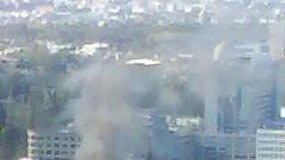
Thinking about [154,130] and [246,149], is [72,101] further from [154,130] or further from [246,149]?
[246,149]

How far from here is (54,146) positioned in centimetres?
368

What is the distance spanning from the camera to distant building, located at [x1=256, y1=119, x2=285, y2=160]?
11.5 feet

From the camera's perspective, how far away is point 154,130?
384cm

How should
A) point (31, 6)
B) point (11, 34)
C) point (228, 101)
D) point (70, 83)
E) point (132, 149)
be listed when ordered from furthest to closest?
point (31, 6) < point (11, 34) < point (70, 83) < point (228, 101) < point (132, 149)

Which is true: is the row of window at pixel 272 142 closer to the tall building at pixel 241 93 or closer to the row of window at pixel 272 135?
the row of window at pixel 272 135

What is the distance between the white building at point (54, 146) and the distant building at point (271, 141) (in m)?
0.78

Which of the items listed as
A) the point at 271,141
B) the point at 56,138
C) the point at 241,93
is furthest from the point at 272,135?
the point at 56,138

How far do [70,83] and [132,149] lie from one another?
787 millimetres

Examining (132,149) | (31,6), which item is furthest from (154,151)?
(31,6)

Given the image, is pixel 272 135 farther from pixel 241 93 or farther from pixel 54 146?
pixel 54 146

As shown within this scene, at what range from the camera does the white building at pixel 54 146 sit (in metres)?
3.59

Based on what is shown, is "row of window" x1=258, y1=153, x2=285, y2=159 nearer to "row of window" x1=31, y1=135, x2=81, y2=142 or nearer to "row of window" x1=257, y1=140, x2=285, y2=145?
"row of window" x1=257, y1=140, x2=285, y2=145

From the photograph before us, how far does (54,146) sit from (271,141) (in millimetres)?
943

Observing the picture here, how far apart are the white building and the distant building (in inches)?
30.8
